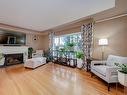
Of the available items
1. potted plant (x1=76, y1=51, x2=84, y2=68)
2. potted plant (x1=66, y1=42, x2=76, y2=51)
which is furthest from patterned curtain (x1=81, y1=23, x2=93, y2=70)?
potted plant (x1=66, y1=42, x2=76, y2=51)

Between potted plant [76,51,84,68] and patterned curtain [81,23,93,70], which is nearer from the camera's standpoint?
patterned curtain [81,23,93,70]

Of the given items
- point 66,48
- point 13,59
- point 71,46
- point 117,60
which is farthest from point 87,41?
point 13,59

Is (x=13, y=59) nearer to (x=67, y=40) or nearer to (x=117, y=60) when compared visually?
(x=67, y=40)

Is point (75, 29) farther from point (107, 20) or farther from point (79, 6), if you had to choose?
point (79, 6)

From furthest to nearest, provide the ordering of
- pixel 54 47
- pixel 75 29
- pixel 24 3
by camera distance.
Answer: pixel 54 47
pixel 75 29
pixel 24 3

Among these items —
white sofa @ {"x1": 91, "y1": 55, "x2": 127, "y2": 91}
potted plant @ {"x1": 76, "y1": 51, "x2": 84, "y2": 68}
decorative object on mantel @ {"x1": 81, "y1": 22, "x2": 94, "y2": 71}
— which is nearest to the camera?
white sofa @ {"x1": 91, "y1": 55, "x2": 127, "y2": 91}

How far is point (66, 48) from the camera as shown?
570 centimetres

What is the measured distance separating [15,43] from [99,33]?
4.73m

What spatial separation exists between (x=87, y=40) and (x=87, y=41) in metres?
0.05

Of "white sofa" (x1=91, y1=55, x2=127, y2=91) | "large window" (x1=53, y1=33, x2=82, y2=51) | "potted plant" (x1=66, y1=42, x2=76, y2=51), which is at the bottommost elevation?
"white sofa" (x1=91, y1=55, x2=127, y2=91)

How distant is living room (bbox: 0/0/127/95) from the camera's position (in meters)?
2.59

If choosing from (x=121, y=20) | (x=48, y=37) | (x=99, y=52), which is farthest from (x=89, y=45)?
(x=48, y=37)

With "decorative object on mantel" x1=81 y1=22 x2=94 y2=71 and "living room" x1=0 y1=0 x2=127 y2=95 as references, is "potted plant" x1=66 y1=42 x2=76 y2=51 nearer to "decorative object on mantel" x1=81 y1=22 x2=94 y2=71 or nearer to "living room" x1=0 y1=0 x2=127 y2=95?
"living room" x1=0 y1=0 x2=127 y2=95

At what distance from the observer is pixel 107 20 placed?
3.86 m
